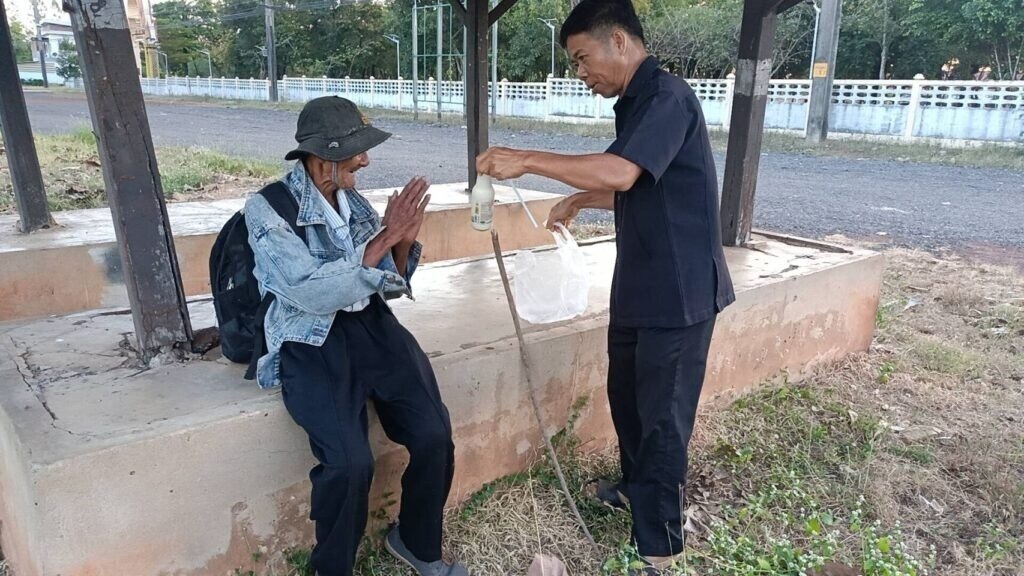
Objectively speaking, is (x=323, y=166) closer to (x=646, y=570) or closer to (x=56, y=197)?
(x=646, y=570)

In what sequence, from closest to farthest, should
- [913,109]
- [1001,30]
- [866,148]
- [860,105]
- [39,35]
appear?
[866,148] < [913,109] < [860,105] < [1001,30] < [39,35]

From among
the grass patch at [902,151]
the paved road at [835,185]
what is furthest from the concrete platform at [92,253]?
the grass patch at [902,151]

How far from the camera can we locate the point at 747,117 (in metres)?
4.38

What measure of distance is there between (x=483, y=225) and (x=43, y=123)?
63.0ft

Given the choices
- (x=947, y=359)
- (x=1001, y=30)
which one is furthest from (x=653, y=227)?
(x=1001, y=30)

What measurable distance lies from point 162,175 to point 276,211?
697cm

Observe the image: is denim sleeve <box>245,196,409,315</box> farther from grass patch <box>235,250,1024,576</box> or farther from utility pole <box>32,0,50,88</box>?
utility pole <box>32,0,50,88</box>

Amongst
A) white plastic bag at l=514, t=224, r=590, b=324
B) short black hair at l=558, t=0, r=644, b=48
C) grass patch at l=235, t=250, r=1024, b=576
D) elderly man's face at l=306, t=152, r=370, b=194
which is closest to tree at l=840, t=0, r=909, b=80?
grass patch at l=235, t=250, r=1024, b=576

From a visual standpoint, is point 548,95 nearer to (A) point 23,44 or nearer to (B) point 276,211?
(B) point 276,211

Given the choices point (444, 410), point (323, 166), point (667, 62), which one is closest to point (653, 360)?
point (444, 410)

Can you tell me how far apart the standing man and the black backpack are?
62 cm

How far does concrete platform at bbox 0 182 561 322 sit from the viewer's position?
394 centimetres

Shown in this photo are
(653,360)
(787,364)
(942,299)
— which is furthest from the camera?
(942,299)

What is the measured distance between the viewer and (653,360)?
244cm
